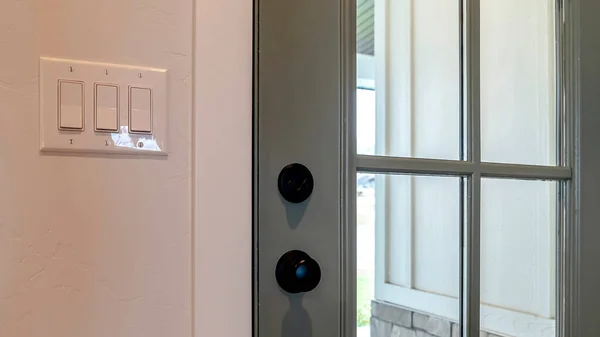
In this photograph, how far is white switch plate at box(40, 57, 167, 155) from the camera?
0.56 meters

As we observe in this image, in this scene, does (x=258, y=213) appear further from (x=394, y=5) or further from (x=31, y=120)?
(x=394, y=5)

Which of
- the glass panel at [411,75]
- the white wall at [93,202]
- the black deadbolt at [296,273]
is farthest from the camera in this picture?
the glass panel at [411,75]

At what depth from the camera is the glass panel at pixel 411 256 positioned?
78 cm

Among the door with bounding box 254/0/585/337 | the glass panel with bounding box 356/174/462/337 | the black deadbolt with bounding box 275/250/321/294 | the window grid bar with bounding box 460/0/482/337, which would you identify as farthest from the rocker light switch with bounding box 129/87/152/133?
the window grid bar with bounding box 460/0/482/337

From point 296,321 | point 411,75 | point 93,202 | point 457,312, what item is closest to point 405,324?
point 457,312

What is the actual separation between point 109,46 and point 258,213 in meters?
0.28

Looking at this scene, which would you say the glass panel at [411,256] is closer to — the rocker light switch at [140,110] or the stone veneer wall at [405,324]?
the stone veneer wall at [405,324]

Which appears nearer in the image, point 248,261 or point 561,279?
point 248,261

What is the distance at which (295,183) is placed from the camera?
678 millimetres

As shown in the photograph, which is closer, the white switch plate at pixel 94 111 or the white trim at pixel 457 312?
the white switch plate at pixel 94 111

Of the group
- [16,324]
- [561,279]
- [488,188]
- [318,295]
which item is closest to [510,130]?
[488,188]

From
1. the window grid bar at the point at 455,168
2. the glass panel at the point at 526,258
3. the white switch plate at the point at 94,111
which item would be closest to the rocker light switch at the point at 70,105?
the white switch plate at the point at 94,111

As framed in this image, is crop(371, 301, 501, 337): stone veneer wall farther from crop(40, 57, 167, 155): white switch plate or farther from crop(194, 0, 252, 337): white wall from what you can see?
crop(40, 57, 167, 155): white switch plate

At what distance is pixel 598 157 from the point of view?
0.96m
